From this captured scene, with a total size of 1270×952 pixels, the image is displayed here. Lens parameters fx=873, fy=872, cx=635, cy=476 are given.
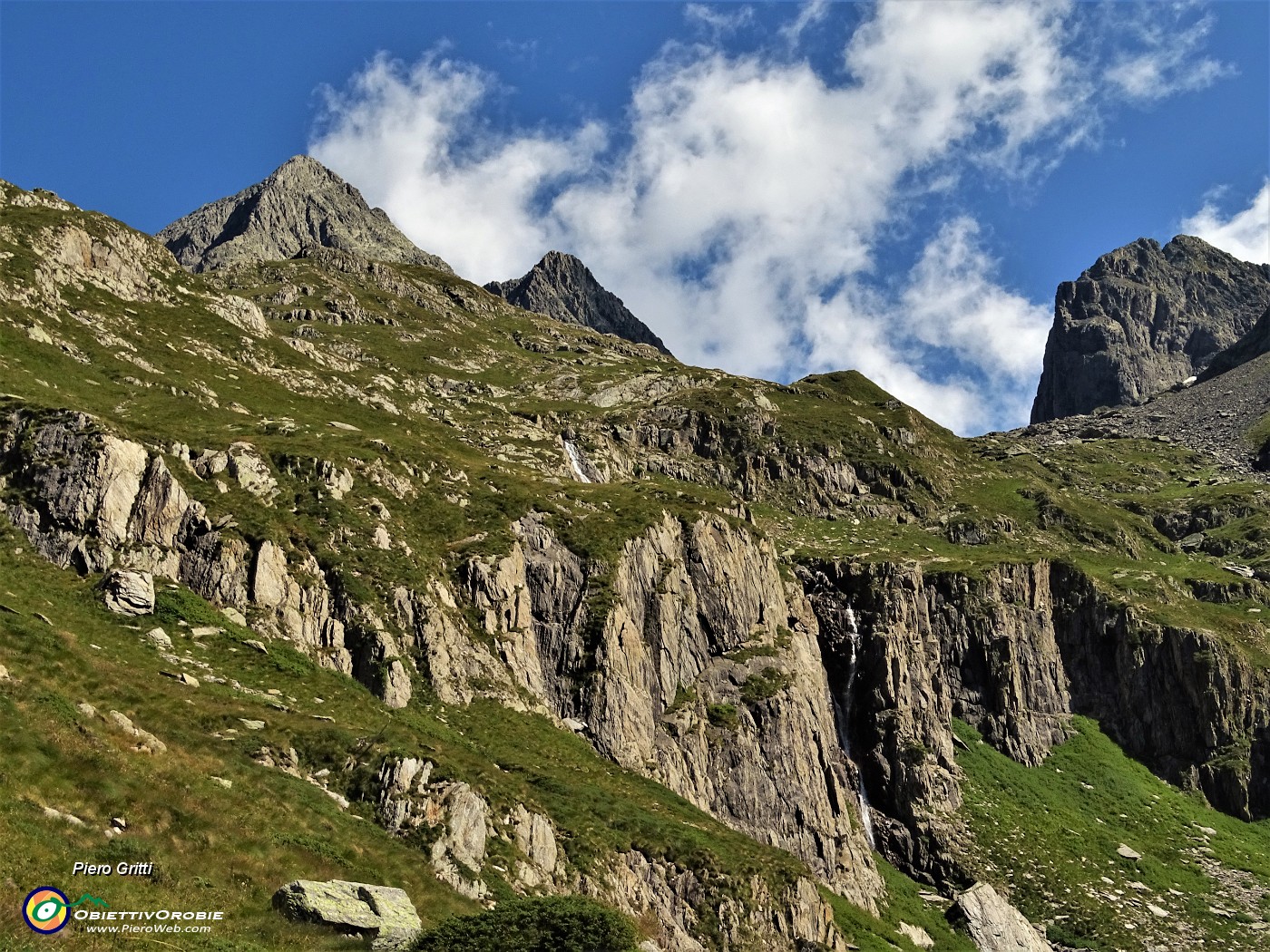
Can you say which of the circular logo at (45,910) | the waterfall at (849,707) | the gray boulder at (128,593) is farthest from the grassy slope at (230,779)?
the waterfall at (849,707)

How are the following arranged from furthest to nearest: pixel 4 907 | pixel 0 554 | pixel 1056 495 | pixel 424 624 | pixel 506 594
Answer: pixel 1056 495 → pixel 506 594 → pixel 424 624 → pixel 0 554 → pixel 4 907

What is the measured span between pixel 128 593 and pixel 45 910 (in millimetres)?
29992

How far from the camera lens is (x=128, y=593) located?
4425 cm

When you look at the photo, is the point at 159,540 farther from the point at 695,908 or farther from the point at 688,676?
the point at 688,676

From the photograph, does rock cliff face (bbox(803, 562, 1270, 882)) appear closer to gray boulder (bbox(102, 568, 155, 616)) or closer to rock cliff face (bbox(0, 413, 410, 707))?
rock cliff face (bbox(0, 413, 410, 707))

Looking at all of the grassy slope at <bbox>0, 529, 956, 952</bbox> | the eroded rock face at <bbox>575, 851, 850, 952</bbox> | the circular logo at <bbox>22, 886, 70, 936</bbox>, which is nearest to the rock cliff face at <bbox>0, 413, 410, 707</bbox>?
the grassy slope at <bbox>0, 529, 956, 952</bbox>

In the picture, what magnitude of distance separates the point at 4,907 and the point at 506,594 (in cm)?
4615

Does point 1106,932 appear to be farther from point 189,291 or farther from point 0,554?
point 189,291

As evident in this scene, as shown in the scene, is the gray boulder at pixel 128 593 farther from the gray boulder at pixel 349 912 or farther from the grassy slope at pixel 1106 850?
the grassy slope at pixel 1106 850

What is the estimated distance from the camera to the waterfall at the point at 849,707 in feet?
263

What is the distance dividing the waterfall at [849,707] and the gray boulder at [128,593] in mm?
61137

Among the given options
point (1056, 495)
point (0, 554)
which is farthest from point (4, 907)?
point (1056, 495)

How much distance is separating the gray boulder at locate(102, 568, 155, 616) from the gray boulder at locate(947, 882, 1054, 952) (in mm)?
61664

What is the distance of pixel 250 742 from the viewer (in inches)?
1351
